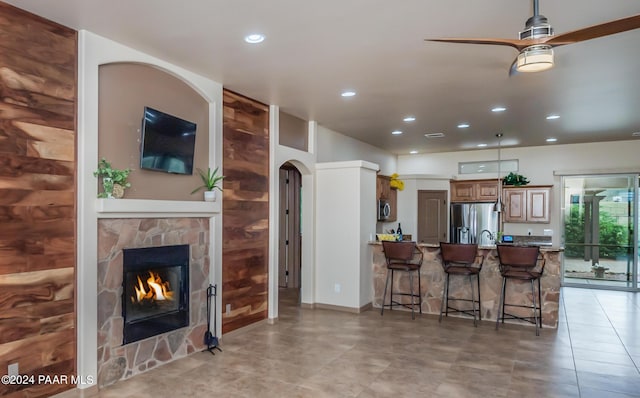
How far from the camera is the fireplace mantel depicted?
134 inches

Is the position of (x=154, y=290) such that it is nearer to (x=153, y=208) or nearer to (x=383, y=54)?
(x=153, y=208)

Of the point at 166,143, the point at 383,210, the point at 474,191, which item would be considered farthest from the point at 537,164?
the point at 166,143

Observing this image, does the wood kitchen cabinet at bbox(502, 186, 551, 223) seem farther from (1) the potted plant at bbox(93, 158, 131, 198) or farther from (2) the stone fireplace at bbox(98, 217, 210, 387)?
(1) the potted plant at bbox(93, 158, 131, 198)

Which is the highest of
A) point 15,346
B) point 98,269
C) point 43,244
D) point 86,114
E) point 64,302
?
point 86,114

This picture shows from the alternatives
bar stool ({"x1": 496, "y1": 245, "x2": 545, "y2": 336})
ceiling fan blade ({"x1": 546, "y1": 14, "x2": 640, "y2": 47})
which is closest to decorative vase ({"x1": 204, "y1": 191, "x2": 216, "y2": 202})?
ceiling fan blade ({"x1": 546, "y1": 14, "x2": 640, "y2": 47})

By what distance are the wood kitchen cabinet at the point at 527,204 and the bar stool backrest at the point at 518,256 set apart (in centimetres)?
373

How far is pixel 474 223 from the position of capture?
9016 mm

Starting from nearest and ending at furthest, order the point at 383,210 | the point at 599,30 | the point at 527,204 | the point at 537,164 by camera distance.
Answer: the point at 599,30
the point at 383,210
the point at 527,204
the point at 537,164

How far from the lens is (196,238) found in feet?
14.4

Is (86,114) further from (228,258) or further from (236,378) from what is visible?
(236,378)

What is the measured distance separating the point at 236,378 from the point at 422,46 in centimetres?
339

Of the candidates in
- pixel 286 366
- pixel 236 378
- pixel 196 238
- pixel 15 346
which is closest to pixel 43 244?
pixel 15 346

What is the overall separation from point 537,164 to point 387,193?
3.32m

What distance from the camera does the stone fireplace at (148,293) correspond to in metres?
3.48
